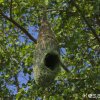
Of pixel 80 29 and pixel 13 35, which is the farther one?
pixel 13 35

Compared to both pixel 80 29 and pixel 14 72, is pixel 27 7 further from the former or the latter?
pixel 14 72

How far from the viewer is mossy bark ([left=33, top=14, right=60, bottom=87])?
5189 mm

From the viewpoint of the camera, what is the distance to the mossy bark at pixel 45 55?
5189mm

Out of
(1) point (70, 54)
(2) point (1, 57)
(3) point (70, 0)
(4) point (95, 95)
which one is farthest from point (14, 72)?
(3) point (70, 0)

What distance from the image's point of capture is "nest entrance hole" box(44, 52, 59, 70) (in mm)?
5274

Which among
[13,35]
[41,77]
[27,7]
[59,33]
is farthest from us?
[13,35]

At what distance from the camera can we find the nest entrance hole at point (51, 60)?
5274 millimetres

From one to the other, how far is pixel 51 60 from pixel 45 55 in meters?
0.10

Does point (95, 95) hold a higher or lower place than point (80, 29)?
lower

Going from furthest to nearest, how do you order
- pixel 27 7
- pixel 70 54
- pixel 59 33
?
pixel 70 54
pixel 59 33
pixel 27 7

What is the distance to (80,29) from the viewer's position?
613cm

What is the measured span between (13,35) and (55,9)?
1.59 meters

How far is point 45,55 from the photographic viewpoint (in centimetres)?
527

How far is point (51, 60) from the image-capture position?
5.31 meters
